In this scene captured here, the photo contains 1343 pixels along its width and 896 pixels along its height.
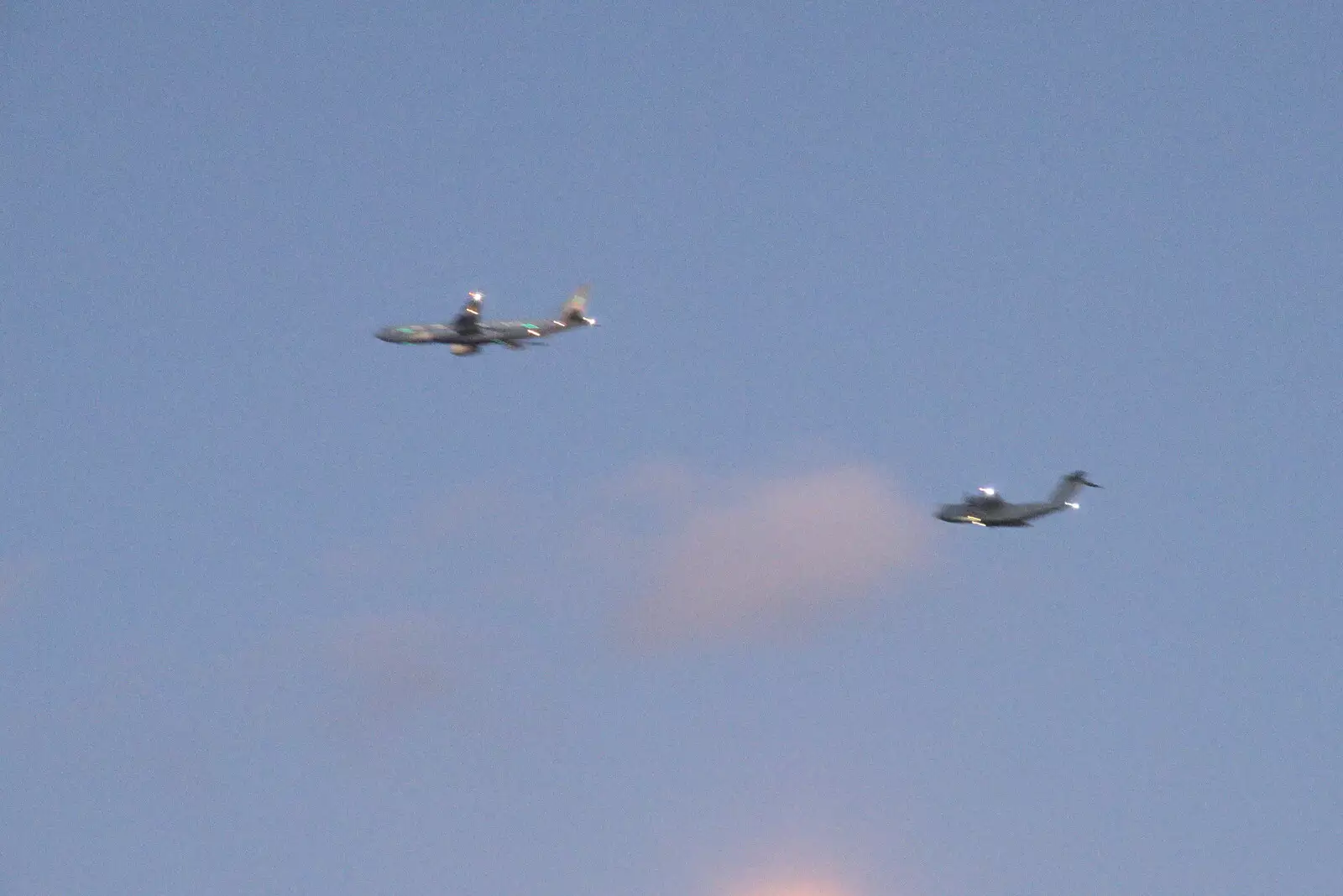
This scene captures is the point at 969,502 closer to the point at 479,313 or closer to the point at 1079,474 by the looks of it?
the point at 1079,474

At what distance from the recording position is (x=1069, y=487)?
188 m

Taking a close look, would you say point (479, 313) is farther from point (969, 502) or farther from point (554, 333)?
point (969, 502)

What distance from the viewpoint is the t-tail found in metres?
188

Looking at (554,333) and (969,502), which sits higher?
(554,333)

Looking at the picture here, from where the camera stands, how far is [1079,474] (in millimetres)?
188375

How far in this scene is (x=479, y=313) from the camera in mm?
198500

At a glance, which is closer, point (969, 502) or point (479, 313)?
point (969, 502)

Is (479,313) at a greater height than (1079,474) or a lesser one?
greater

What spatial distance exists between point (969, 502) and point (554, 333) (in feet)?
137

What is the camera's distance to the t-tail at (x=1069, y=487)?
188 m

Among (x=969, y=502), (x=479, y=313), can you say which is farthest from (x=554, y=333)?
(x=969, y=502)

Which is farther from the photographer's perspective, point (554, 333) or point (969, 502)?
point (554, 333)

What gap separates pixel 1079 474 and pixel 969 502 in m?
10.3

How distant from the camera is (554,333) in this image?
19988 centimetres
